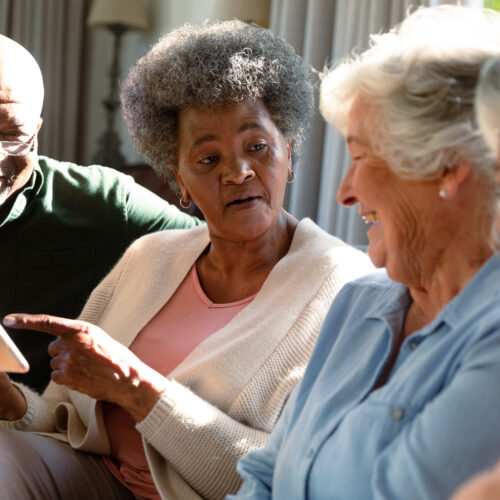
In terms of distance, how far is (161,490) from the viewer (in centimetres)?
145

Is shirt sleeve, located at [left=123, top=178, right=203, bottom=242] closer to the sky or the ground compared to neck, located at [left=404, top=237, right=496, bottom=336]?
closer to the ground

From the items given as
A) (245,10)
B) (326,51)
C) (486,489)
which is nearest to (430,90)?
(486,489)

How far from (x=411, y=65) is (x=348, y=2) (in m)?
2.01

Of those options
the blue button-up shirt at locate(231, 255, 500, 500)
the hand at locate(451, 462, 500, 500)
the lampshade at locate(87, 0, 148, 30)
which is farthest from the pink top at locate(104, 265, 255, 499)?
the lampshade at locate(87, 0, 148, 30)

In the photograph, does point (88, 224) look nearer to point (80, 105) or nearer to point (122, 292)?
point (122, 292)

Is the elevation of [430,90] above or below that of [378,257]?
above

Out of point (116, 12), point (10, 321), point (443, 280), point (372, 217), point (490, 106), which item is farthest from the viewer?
point (116, 12)

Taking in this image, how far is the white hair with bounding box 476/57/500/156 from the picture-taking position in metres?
0.82

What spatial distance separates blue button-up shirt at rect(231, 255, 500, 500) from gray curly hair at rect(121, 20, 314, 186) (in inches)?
23.8

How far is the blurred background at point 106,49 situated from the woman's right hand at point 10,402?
1543 mm

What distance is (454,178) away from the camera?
40.4 inches

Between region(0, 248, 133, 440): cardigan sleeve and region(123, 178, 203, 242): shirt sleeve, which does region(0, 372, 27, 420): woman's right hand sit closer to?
region(0, 248, 133, 440): cardigan sleeve

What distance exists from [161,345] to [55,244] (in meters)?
0.50

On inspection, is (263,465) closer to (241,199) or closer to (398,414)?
(398,414)
